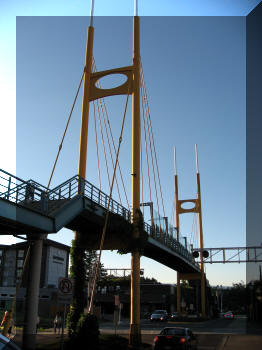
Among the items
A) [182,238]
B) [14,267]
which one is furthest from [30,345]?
[14,267]

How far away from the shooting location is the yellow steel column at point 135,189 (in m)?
22.6

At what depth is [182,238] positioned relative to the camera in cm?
5119

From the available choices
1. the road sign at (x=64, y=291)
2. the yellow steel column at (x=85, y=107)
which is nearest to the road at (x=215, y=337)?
the road sign at (x=64, y=291)

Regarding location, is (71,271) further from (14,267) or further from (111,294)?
(111,294)

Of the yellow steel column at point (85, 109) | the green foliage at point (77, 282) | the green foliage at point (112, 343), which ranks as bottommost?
the green foliage at point (112, 343)

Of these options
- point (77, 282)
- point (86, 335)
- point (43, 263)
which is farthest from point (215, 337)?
point (43, 263)

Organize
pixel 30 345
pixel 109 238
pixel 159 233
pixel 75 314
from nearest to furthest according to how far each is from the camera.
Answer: pixel 30 345 < pixel 75 314 < pixel 109 238 < pixel 159 233

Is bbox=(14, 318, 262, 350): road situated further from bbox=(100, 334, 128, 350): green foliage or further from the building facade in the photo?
the building facade

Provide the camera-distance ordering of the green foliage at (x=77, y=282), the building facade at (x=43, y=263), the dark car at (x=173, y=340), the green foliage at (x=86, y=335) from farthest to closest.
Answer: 1. the building facade at (x=43, y=263)
2. the green foliage at (x=77, y=282)
3. the green foliage at (x=86, y=335)
4. the dark car at (x=173, y=340)

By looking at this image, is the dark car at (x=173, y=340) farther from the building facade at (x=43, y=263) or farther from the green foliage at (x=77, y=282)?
the building facade at (x=43, y=263)

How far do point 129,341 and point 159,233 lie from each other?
13.0 m

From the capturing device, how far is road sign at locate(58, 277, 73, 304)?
12.5 meters

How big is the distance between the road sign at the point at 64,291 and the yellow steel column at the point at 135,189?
10.4 m

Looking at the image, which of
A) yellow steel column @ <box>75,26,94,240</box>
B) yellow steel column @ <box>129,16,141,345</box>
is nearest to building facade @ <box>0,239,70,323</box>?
yellow steel column @ <box>75,26,94,240</box>
